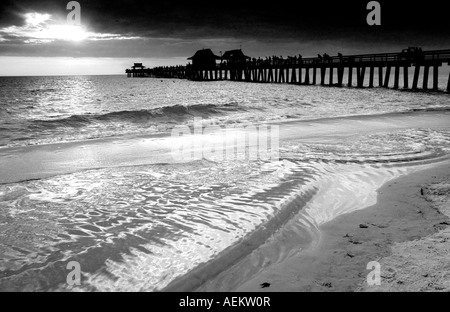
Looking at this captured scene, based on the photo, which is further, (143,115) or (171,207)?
(143,115)

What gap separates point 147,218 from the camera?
11.5ft

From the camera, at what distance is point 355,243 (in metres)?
3.06

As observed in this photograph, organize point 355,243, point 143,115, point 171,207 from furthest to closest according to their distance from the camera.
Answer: point 143,115 < point 171,207 < point 355,243

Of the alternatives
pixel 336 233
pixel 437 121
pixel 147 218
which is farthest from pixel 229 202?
pixel 437 121

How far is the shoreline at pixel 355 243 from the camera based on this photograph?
2.47 m

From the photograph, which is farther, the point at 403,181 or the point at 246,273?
the point at 403,181

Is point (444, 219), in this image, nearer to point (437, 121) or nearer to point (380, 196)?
point (380, 196)

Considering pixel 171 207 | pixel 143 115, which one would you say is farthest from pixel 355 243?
pixel 143 115

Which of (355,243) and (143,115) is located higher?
(143,115)

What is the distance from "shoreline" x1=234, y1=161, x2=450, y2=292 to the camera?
2469mm

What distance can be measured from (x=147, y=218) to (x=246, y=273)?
4.34 ft

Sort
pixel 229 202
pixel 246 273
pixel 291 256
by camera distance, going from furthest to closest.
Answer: pixel 229 202 < pixel 291 256 < pixel 246 273

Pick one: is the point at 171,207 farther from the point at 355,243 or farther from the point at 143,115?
the point at 143,115
